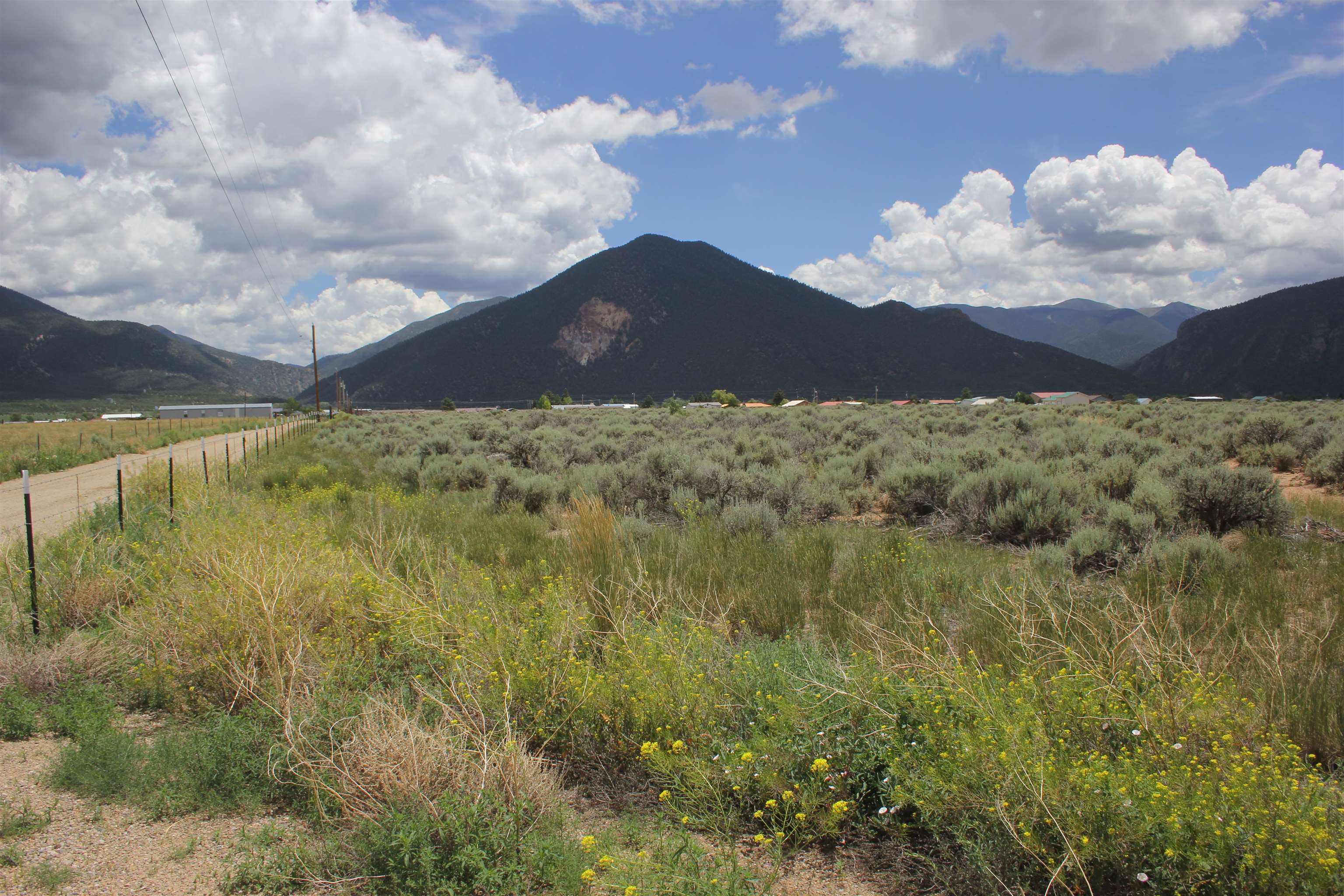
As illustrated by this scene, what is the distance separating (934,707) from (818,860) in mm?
966

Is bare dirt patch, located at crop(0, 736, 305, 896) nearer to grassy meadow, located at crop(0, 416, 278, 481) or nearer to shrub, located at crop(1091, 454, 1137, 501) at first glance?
shrub, located at crop(1091, 454, 1137, 501)

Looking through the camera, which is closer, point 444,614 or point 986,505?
point 444,614

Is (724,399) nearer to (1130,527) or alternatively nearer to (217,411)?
(1130,527)

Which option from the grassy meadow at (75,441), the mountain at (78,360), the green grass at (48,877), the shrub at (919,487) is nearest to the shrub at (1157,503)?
the shrub at (919,487)

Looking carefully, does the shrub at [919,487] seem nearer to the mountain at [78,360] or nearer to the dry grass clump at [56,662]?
the dry grass clump at [56,662]

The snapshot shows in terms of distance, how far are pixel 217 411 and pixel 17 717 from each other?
5375 inches

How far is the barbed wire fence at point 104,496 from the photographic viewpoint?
264 inches

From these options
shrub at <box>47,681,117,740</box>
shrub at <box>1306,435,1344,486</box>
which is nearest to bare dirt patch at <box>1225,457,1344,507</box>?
shrub at <box>1306,435,1344,486</box>

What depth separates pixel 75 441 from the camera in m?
39.9

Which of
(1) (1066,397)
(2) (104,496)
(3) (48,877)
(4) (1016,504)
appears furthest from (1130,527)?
(1) (1066,397)

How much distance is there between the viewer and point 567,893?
321 centimetres

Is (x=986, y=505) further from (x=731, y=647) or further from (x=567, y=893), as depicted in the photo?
(x=567, y=893)

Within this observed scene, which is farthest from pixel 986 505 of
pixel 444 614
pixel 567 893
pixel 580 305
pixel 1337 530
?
pixel 580 305

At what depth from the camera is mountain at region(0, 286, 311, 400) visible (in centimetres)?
15725
